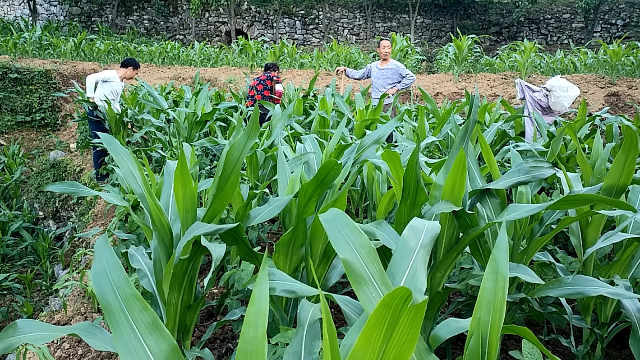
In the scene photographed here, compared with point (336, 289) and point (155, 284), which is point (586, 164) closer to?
point (336, 289)

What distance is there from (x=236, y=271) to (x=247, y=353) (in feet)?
2.91

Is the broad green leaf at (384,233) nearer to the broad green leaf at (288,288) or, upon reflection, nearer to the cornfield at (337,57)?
the broad green leaf at (288,288)

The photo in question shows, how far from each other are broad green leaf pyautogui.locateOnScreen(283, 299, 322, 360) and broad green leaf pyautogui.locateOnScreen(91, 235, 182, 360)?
0.26 m

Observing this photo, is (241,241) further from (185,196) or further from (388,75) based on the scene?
(388,75)

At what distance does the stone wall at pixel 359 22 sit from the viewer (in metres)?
15.0

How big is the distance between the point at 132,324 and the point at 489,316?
0.66m

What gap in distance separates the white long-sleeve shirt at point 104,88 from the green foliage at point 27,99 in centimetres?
356

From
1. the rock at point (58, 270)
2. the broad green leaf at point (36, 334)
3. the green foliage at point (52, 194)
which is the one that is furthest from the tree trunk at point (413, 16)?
the broad green leaf at point (36, 334)

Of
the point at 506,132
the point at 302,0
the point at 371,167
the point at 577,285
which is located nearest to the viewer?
the point at 577,285

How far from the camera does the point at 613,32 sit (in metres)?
15.7

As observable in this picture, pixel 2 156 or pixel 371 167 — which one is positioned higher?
pixel 371 167

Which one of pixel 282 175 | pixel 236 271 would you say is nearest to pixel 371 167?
pixel 282 175

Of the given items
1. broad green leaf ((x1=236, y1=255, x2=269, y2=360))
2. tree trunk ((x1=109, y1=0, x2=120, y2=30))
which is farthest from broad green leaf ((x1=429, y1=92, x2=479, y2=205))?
tree trunk ((x1=109, y1=0, x2=120, y2=30))

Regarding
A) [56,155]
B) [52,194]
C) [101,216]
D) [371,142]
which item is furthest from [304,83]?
[371,142]
